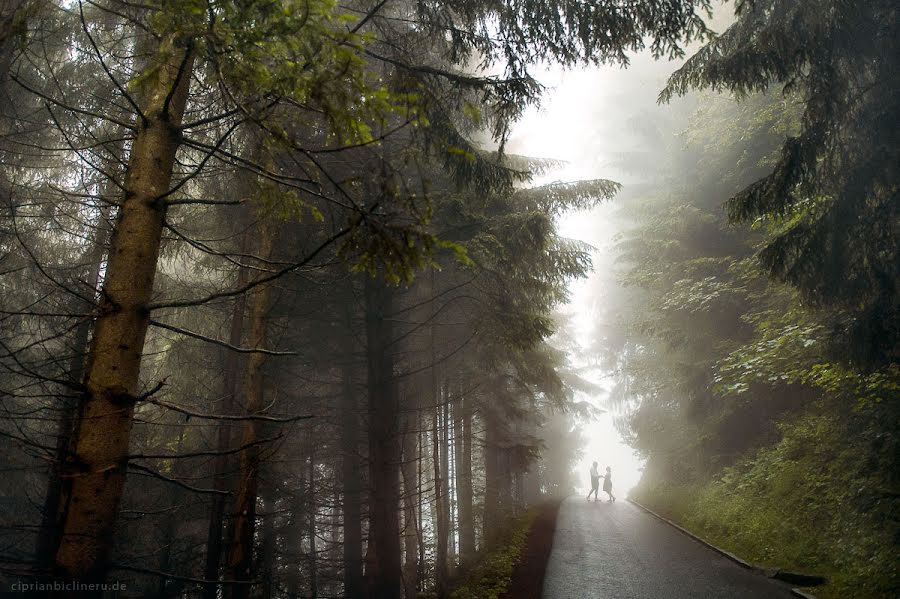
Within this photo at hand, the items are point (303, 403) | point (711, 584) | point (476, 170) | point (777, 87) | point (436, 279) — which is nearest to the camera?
point (476, 170)

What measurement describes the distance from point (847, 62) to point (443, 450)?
13.2m

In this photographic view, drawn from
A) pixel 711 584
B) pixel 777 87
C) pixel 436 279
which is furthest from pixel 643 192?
pixel 711 584

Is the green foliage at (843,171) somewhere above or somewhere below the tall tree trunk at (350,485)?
above

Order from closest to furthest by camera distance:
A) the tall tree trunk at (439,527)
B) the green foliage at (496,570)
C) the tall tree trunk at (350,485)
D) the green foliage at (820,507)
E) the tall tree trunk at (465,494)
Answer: the green foliage at (820,507)
the green foliage at (496,570)
the tall tree trunk at (439,527)
the tall tree trunk at (350,485)
the tall tree trunk at (465,494)

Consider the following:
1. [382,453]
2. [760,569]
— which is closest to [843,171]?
[760,569]

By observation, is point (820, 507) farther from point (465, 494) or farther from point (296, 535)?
point (296, 535)

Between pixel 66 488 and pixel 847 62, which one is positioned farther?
pixel 847 62

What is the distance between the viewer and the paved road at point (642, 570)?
24.1ft

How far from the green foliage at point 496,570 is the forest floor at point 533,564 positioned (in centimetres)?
12

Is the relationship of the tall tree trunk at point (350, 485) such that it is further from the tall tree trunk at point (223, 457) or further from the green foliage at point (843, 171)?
the green foliage at point (843, 171)

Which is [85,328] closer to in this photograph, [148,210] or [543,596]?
[148,210]

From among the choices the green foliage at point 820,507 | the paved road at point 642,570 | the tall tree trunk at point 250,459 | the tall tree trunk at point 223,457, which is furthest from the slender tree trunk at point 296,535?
→ the green foliage at point 820,507

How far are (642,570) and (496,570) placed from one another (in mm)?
2693

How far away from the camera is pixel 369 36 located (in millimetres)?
3008
